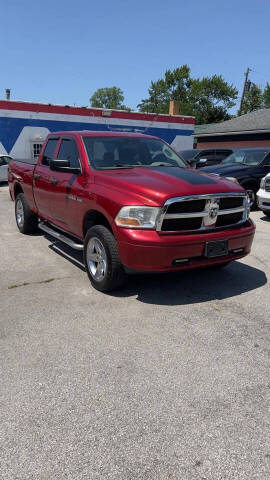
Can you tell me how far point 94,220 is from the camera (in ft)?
15.8

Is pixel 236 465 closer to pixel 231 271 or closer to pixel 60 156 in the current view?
pixel 231 271

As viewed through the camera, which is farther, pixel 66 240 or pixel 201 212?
pixel 66 240

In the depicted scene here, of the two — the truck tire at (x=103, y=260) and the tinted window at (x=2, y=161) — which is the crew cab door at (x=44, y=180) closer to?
the truck tire at (x=103, y=260)

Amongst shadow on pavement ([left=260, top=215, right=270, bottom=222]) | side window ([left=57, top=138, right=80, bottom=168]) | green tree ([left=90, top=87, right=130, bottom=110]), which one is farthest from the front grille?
green tree ([left=90, top=87, right=130, bottom=110])

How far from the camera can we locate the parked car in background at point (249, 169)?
10.1 metres

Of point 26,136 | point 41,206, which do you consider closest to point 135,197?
point 41,206

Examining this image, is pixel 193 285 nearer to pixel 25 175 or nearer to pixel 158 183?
pixel 158 183

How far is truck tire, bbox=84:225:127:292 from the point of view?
4.20 m

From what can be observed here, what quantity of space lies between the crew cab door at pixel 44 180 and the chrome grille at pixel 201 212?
2.57 meters

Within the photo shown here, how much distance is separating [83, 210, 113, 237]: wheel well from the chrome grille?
2.65ft

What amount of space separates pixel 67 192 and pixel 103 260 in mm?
1349

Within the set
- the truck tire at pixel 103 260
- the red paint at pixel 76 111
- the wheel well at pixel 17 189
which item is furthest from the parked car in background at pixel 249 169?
the red paint at pixel 76 111

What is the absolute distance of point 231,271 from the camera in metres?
5.40

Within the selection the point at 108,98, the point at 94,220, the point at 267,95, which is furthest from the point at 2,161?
the point at 108,98
